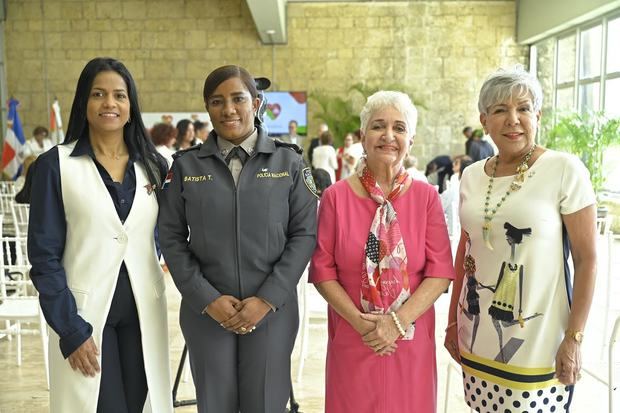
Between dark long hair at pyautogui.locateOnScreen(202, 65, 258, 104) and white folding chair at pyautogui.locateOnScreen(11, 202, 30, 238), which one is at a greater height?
dark long hair at pyautogui.locateOnScreen(202, 65, 258, 104)

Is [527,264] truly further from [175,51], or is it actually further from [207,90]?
[175,51]

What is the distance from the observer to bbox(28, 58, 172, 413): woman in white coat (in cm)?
182

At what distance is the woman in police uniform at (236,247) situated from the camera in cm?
187

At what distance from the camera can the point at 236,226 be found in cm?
186

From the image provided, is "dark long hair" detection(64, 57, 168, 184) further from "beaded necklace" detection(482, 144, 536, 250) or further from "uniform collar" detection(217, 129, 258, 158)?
"beaded necklace" detection(482, 144, 536, 250)

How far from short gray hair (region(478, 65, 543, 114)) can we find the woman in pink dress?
0.82ft

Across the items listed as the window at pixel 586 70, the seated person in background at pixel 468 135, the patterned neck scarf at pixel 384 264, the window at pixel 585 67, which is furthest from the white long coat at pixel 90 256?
the seated person in background at pixel 468 135

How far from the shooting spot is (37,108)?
1340 centimetres

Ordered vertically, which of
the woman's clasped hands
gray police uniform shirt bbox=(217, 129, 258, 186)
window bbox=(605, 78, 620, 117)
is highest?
window bbox=(605, 78, 620, 117)

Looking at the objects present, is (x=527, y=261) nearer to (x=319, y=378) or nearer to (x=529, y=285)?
(x=529, y=285)

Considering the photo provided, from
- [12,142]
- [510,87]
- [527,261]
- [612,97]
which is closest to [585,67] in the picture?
[612,97]

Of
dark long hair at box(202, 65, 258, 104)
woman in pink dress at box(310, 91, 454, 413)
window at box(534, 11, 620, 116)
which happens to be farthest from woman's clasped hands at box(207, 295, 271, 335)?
window at box(534, 11, 620, 116)

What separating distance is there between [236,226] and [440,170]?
30.1 feet

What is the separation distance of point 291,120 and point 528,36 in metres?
5.30
